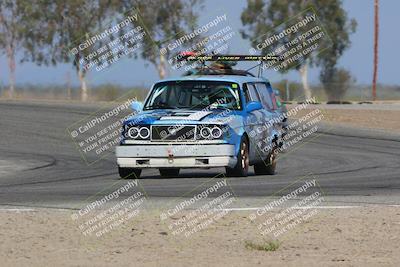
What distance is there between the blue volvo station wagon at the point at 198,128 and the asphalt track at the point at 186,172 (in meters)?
0.36

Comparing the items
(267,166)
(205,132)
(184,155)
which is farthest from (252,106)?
(267,166)

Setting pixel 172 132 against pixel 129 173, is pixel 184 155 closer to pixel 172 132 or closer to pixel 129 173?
pixel 172 132

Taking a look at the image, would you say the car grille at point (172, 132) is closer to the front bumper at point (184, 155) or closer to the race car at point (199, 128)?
the race car at point (199, 128)

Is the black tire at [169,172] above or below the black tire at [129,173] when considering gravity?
below

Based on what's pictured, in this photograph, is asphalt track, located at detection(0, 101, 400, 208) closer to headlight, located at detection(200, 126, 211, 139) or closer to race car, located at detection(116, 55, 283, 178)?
race car, located at detection(116, 55, 283, 178)

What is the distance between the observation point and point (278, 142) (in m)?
20.4

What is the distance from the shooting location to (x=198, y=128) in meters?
17.6

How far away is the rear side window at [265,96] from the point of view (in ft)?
65.8

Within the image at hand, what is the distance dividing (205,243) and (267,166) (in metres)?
9.52

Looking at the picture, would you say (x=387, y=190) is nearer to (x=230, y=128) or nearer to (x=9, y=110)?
(x=230, y=128)

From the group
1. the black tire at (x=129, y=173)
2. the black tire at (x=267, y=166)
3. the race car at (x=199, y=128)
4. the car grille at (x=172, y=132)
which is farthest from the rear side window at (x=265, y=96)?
the black tire at (x=129, y=173)

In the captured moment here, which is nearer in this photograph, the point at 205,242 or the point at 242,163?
the point at 205,242

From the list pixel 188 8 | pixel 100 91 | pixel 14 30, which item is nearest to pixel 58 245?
pixel 100 91

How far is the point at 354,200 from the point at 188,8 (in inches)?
2986
